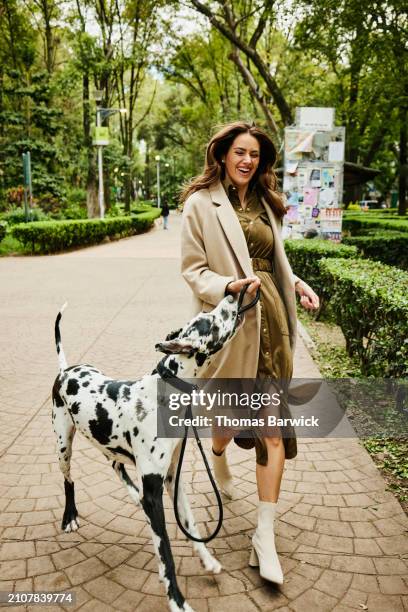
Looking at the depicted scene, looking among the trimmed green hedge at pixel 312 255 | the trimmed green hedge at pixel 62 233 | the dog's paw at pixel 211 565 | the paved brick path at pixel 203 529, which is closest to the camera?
the paved brick path at pixel 203 529

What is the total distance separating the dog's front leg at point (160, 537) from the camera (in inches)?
88.7

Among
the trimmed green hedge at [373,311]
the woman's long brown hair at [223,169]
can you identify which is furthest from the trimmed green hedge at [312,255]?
the woman's long brown hair at [223,169]

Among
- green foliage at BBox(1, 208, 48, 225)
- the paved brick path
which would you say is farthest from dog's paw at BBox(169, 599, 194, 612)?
green foliage at BBox(1, 208, 48, 225)

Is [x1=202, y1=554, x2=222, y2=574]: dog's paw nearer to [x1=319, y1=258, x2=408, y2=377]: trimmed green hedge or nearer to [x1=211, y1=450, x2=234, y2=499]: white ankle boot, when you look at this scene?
[x1=211, y1=450, x2=234, y2=499]: white ankle boot

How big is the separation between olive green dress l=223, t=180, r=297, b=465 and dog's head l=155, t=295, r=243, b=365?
541 mm

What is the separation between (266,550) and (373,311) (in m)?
2.88

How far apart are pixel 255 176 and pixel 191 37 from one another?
2940cm

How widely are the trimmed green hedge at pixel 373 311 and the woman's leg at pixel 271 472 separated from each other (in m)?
1.65

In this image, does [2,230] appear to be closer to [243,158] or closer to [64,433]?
[64,433]

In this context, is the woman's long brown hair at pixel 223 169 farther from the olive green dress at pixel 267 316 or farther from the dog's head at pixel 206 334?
the dog's head at pixel 206 334

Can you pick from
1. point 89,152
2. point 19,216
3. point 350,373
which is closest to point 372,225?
point 350,373

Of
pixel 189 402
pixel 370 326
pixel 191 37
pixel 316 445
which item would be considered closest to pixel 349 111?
pixel 191 37

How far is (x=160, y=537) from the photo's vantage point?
2258mm

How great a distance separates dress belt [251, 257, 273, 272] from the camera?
280 cm
